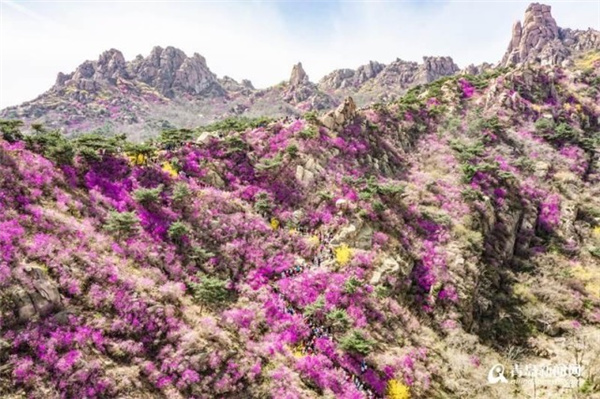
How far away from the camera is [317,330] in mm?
22406

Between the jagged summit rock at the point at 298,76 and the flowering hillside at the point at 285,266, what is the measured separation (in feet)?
446

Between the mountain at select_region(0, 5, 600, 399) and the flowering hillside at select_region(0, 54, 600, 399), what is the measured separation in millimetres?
118

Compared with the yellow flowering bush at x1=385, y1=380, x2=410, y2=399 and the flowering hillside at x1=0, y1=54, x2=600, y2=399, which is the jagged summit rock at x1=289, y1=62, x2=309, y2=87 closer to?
the flowering hillside at x1=0, y1=54, x2=600, y2=399

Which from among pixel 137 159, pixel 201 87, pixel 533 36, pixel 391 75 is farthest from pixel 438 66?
Answer: pixel 137 159

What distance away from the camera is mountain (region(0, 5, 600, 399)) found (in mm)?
16828

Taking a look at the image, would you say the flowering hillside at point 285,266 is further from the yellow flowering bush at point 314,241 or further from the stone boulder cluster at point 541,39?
the stone boulder cluster at point 541,39

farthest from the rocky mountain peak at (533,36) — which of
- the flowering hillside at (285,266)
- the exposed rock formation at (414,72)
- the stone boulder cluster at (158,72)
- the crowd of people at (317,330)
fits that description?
the crowd of people at (317,330)

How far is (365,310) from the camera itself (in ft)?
80.3

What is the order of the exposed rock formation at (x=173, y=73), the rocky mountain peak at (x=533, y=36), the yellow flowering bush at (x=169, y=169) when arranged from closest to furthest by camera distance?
the yellow flowering bush at (x=169, y=169), the rocky mountain peak at (x=533, y=36), the exposed rock formation at (x=173, y=73)

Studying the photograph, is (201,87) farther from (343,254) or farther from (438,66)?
(343,254)

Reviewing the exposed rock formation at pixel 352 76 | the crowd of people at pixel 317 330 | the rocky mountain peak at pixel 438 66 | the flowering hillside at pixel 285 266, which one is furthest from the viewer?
the exposed rock formation at pixel 352 76

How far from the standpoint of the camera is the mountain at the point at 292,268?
16828 mm

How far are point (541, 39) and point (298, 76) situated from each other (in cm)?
9949

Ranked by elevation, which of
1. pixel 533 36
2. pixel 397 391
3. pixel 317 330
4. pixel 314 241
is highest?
pixel 533 36
